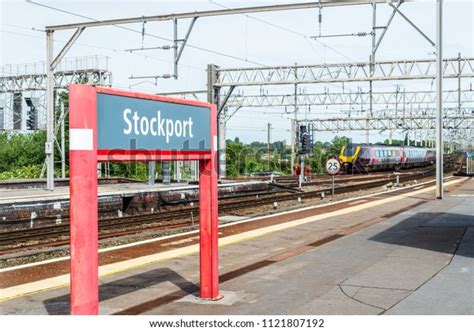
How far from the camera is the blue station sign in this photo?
5844 millimetres

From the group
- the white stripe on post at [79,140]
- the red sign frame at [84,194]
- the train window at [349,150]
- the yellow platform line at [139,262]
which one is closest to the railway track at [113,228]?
the yellow platform line at [139,262]

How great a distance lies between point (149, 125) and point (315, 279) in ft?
12.2

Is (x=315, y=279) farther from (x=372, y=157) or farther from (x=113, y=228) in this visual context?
(x=372, y=157)

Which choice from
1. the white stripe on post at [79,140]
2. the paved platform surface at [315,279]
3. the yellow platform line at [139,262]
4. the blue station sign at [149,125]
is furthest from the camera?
the yellow platform line at [139,262]

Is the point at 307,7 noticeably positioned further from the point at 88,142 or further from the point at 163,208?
the point at 88,142

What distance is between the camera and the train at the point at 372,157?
56.6m

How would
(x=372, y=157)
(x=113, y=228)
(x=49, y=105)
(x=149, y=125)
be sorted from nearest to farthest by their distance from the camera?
1. (x=149, y=125)
2. (x=113, y=228)
3. (x=49, y=105)
4. (x=372, y=157)

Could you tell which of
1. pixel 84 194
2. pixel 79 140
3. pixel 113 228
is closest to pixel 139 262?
pixel 84 194

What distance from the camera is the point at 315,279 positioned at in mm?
8812

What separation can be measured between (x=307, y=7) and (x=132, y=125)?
578 inches

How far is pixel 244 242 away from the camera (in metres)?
13.3

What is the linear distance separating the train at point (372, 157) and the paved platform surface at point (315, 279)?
139 ft

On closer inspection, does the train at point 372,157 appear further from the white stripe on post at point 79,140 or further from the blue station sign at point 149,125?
the white stripe on post at point 79,140

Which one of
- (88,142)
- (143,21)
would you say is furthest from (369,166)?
(88,142)
